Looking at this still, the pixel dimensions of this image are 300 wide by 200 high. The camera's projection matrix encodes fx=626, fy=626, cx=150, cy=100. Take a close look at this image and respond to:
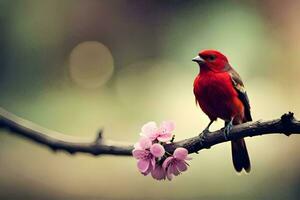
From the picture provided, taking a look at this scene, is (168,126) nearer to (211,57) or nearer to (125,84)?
(211,57)

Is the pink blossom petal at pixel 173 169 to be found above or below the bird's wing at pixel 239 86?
below

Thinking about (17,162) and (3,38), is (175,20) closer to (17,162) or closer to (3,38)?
(3,38)

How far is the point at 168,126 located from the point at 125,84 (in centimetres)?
111

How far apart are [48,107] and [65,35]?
200mm

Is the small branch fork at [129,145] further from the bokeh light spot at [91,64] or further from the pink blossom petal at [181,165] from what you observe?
the bokeh light spot at [91,64]

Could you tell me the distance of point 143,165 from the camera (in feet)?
1.50

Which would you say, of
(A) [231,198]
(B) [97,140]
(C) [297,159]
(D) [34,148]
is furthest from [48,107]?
(B) [97,140]

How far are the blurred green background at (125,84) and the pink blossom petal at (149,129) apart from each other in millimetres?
908

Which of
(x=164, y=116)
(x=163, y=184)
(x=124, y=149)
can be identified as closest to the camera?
(x=124, y=149)

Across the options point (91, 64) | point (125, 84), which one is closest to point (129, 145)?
point (91, 64)

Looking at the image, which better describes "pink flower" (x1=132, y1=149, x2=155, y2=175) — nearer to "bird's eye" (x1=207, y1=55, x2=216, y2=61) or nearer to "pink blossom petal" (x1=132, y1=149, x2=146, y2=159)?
"pink blossom petal" (x1=132, y1=149, x2=146, y2=159)

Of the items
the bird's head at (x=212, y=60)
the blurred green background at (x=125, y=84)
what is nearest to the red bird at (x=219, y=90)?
the bird's head at (x=212, y=60)

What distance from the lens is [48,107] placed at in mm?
1525

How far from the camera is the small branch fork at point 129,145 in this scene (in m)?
0.42
